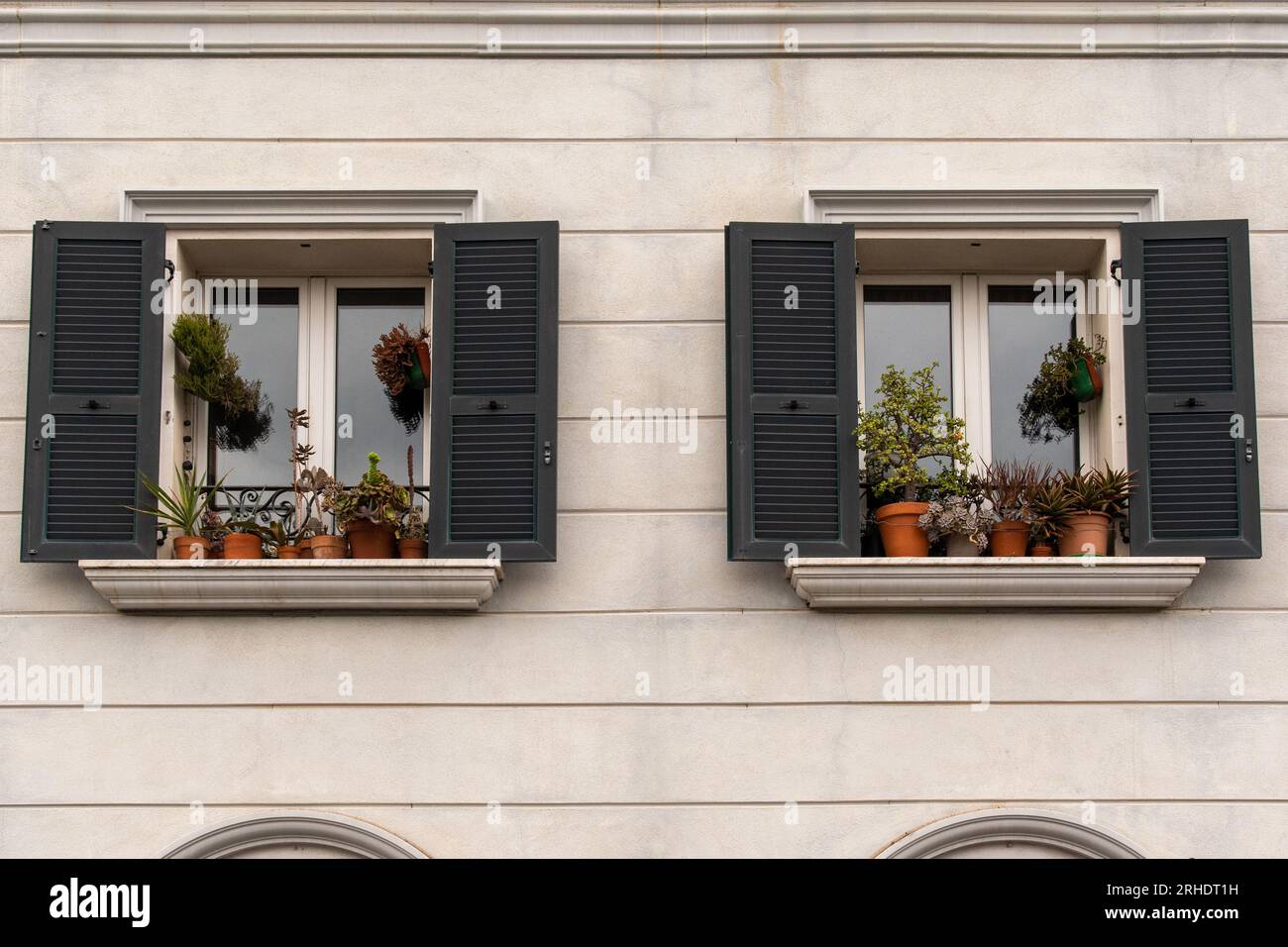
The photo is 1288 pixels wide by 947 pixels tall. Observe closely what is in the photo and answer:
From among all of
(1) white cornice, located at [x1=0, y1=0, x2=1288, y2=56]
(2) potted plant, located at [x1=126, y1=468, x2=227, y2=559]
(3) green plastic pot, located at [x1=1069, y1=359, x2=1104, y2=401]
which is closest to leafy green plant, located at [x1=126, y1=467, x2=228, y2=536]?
(2) potted plant, located at [x1=126, y1=468, x2=227, y2=559]

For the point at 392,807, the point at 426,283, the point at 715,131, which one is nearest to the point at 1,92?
the point at 426,283

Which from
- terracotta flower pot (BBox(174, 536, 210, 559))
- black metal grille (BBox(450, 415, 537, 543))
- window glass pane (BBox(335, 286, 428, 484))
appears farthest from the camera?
window glass pane (BBox(335, 286, 428, 484))

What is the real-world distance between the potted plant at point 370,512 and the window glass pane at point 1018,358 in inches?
131

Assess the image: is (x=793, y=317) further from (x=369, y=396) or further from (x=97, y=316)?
(x=97, y=316)

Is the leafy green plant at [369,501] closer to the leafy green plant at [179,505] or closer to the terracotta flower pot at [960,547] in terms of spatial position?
the leafy green plant at [179,505]

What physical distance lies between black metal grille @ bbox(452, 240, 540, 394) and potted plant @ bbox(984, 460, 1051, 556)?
251 centimetres

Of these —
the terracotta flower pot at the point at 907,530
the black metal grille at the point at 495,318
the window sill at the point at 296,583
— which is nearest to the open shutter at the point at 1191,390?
the terracotta flower pot at the point at 907,530

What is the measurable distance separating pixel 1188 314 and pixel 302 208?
4815 millimetres

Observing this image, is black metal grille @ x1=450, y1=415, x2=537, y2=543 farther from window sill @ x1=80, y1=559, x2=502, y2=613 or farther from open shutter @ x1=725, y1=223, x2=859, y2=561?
open shutter @ x1=725, y1=223, x2=859, y2=561

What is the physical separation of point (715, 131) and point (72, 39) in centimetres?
360

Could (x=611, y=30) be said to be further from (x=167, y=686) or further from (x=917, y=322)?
(x=167, y=686)

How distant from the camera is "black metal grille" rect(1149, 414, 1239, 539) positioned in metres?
8.22

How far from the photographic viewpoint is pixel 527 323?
8.44 meters
